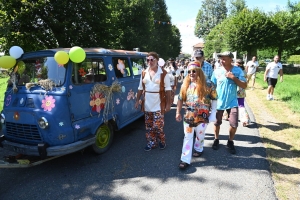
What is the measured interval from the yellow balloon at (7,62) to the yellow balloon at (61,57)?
1.09 metres

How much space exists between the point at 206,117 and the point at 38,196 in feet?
9.24

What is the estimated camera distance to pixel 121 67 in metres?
4.85

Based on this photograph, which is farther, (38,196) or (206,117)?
(206,117)

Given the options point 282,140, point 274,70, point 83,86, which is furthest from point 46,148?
point 274,70

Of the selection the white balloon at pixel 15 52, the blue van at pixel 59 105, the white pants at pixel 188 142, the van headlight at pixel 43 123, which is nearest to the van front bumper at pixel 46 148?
the blue van at pixel 59 105

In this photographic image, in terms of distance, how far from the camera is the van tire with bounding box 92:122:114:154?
406 cm

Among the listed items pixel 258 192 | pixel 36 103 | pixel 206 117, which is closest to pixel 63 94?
pixel 36 103

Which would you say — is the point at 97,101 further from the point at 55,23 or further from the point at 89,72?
the point at 55,23

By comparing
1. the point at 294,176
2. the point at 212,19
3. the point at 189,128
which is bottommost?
the point at 294,176

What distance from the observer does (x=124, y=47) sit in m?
25.6

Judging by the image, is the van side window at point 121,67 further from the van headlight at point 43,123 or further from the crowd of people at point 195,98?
the van headlight at point 43,123

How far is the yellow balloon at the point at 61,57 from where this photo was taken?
3.34 m

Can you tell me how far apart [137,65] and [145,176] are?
3.29 metres

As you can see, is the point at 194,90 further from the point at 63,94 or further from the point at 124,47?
the point at 124,47
